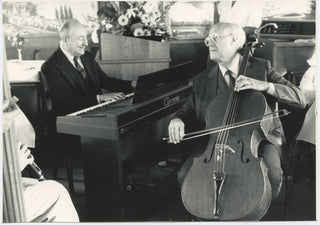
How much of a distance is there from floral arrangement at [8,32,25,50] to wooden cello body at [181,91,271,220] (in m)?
1.16

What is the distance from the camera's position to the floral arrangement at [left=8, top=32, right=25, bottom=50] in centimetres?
226

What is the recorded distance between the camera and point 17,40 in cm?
228

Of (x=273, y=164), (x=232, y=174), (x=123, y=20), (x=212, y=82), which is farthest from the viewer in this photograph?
(x=123, y=20)

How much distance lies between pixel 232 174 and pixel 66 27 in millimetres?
1266

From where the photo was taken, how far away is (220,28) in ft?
7.52

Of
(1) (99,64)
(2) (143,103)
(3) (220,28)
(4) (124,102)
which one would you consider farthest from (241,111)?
(1) (99,64)

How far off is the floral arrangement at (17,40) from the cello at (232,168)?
1.13 m

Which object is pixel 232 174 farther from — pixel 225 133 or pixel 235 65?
pixel 235 65

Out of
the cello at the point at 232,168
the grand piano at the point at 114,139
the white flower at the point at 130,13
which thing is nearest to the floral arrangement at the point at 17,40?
the grand piano at the point at 114,139

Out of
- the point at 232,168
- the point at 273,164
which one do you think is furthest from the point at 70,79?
the point at 273,164

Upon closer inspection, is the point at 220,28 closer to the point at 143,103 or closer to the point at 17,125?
the point at 143,103

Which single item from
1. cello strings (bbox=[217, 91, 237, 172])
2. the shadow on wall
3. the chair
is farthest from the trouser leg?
the shadow on wall

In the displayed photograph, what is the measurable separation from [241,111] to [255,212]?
0.53 metres

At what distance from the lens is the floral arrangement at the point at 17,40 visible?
2264mm
